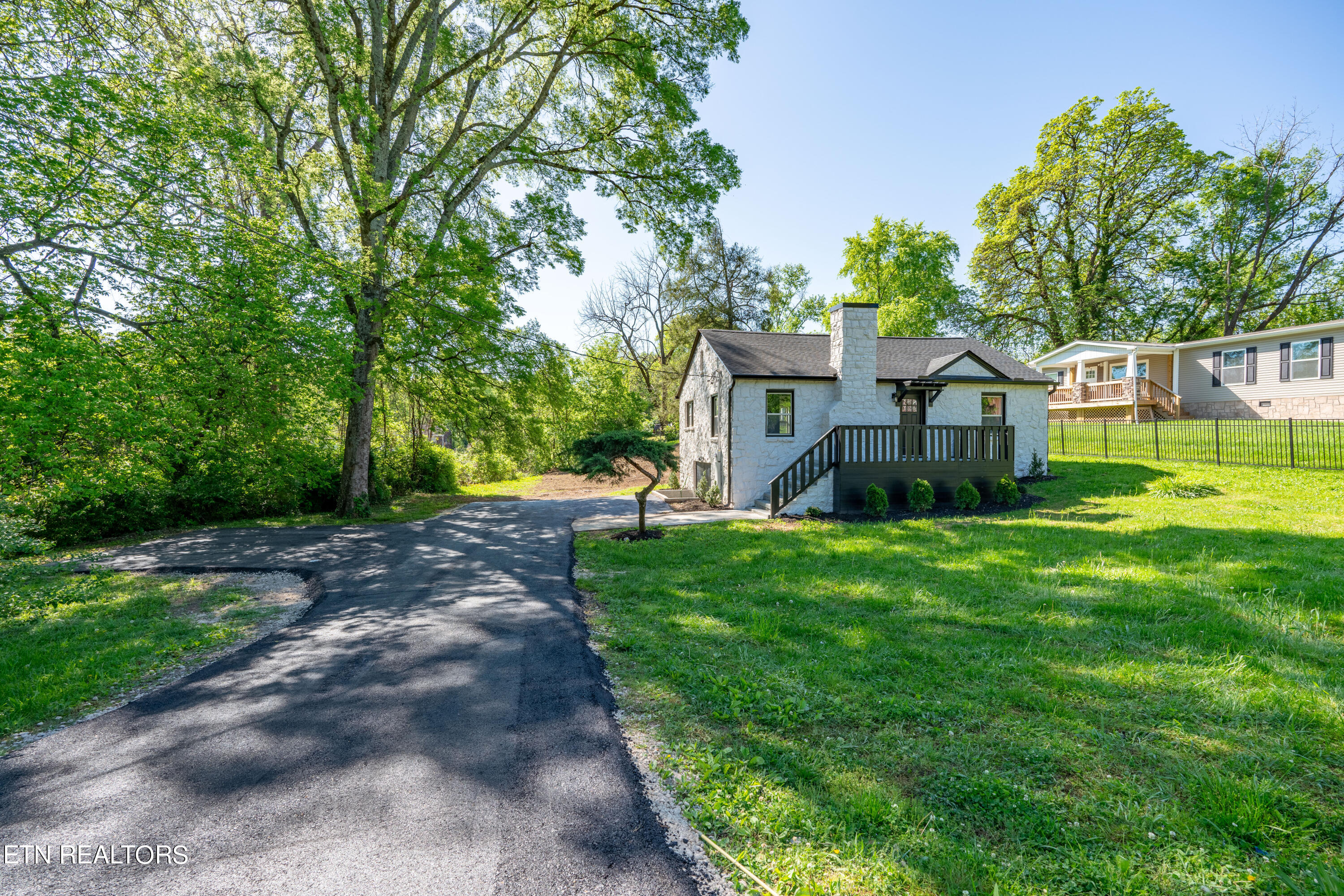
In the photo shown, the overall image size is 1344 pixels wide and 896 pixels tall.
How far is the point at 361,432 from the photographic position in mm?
14664

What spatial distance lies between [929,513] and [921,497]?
42cm

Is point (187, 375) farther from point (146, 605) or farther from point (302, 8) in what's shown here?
point (302, 8)

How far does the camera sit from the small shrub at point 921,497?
504 inches

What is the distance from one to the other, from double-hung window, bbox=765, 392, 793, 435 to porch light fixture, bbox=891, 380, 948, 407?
2.98 metres

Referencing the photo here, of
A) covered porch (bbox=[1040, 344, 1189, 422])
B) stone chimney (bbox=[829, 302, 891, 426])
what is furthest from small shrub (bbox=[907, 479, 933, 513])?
covered porch (bbox=[1040, 344, 1189, 422])

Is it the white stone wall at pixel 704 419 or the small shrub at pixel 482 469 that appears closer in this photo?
the white stone wall at pixel 704 419

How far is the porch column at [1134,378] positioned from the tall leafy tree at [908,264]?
10067 mm

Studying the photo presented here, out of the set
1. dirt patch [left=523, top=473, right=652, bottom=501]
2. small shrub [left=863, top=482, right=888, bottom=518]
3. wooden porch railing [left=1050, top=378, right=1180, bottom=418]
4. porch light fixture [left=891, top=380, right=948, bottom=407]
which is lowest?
dirt patch [left=523, top=473, right=652, bottom=501]

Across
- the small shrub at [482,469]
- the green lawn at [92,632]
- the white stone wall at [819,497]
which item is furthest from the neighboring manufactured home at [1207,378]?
the green lawn at [92,632]

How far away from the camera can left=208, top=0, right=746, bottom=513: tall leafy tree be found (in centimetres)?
1319

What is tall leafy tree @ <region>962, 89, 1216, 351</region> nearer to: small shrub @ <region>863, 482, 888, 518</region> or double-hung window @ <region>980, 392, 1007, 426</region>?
double-hung window @ <region>980, 392, 1007, 426</region>

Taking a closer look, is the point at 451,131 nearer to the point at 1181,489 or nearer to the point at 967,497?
the point at 967,497

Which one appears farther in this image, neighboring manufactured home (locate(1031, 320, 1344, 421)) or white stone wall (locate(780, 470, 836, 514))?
neighboring manufactured home (locate(1031, 320, 1344, 421))

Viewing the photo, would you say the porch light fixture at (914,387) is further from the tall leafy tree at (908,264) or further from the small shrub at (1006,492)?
the tall leafy tree at (908,264)
